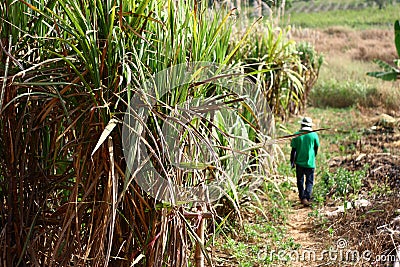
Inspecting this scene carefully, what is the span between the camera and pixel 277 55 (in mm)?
7047

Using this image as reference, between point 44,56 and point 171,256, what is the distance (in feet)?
3.71

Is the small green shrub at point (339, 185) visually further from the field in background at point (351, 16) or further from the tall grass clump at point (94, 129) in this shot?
the field in background at point (351, 16)

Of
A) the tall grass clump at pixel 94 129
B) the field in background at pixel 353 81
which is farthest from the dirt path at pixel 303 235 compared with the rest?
the field in background at pixel 353 81

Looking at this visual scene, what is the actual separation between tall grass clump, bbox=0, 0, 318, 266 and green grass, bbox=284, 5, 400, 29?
29.9 metres

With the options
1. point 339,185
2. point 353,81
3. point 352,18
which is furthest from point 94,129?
point 352,18

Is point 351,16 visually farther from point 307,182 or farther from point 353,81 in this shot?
point 307,182

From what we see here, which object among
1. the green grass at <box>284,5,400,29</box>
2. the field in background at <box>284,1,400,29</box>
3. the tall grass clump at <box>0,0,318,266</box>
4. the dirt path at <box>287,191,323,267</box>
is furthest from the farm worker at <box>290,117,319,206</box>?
the green grass at <box>284,5,400,29</box>

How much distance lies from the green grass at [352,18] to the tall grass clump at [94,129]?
98.2ft

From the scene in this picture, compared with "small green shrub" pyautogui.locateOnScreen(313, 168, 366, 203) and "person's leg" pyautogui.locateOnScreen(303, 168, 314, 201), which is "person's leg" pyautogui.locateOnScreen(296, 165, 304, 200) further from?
"small green shrub" pyautogui.locateOnScreen(313, 168, 366, 203)

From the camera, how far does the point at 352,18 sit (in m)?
36.3

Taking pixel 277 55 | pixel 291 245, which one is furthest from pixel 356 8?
pixel 291 245

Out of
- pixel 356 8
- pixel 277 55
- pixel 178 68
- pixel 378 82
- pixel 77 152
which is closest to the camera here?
pixel 77 152

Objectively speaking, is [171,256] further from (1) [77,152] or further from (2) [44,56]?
(2) [44,56]

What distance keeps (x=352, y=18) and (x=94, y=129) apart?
36.5 metres
